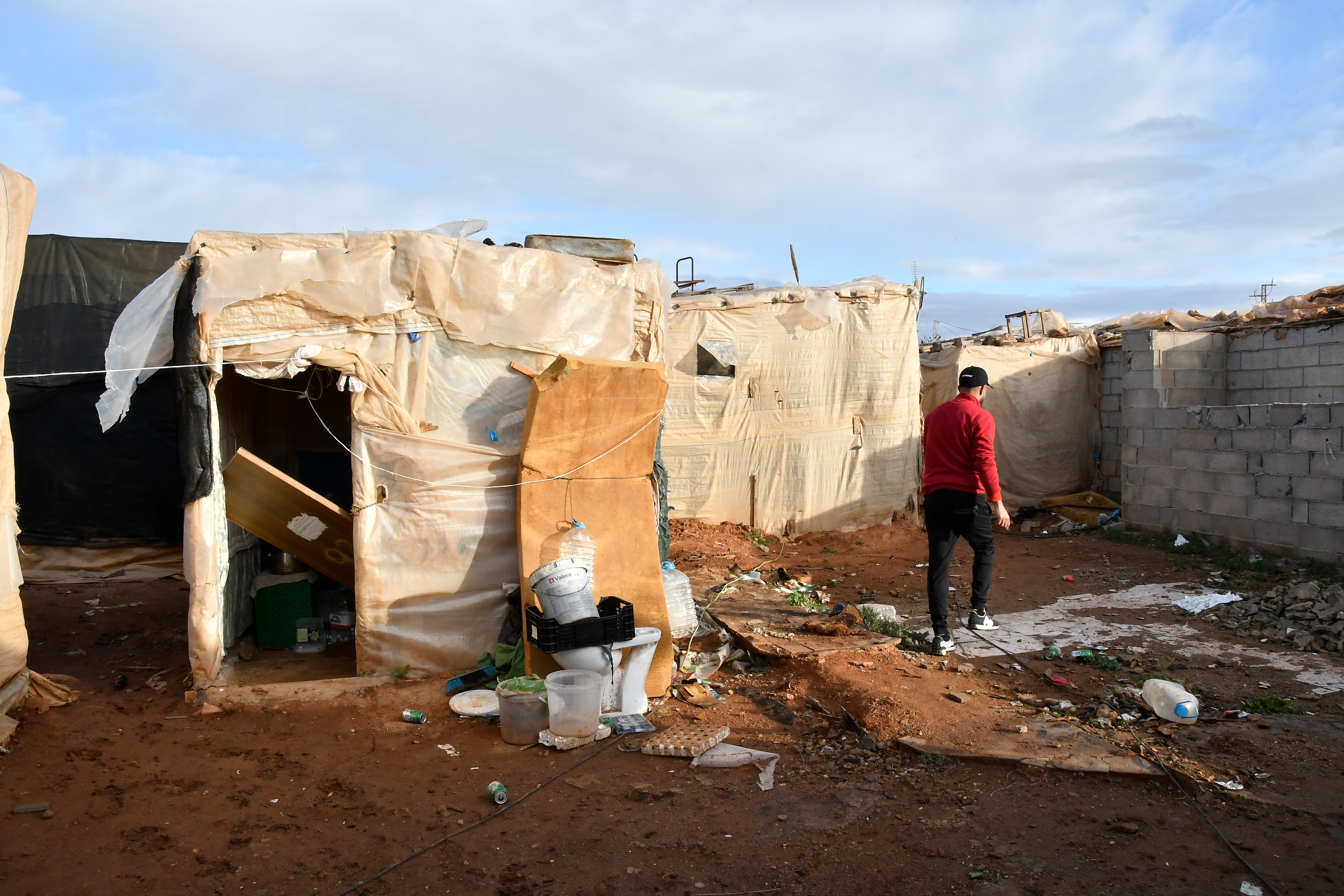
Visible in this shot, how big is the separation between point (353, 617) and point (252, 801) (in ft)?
8.75

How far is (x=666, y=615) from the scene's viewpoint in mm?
5363

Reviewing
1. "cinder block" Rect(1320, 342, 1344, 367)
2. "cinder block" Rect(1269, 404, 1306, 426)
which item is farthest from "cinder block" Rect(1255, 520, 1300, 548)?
"cinder block" Rect(1320, 342, 1344, 367)

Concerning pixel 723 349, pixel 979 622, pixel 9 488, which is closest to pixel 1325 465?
pixel 979 622

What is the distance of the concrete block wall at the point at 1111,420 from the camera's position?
12328 mm

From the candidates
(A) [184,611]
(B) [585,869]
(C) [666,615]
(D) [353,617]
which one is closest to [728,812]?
(B) [585,869]

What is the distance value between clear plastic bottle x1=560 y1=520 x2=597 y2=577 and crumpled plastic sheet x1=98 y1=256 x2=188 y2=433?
2557 millimetres

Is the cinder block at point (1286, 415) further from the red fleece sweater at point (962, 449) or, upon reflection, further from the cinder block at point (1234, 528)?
the red fleece sweater at point (962, 449)

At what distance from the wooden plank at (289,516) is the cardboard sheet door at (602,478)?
4.09 feet

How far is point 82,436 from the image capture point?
827cm

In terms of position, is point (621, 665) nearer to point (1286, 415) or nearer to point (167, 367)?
point (167, 367)

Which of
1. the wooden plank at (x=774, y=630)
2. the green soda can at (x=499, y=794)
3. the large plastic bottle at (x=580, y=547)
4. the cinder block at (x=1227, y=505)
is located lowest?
the green soda can at (x=499, y=794)

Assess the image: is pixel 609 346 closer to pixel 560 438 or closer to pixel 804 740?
pixel 560 438

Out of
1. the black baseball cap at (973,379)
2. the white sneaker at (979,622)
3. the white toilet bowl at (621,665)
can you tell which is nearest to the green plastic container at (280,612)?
the white toilet bowl at (621,665)

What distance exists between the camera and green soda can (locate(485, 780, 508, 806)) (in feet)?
→ 12.6
